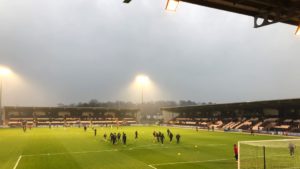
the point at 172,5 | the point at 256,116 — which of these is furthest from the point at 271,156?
the point at 256,116

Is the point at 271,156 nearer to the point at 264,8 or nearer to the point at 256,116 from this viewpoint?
the point at 264,8

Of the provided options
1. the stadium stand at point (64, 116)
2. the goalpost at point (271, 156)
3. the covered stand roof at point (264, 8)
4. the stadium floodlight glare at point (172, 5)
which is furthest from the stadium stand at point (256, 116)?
the stadium floodlight glare at point (172, 5)

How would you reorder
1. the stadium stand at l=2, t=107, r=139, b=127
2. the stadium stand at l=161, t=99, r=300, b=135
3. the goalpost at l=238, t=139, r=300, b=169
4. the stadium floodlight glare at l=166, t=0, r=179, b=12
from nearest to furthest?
the stadium floodlight glare at l=166, t=0, r=179, b=12 → the goalpost at l=238, t=139, r=300, b=169 → the stadium stand at l=161, t=99, r=300, b=135 → the stadium stand at l=2, t=107, r=139, b=127

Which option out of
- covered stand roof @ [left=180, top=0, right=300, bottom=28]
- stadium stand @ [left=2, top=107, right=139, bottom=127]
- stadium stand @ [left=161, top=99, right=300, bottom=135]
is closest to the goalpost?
covered stand roof @ [left=180, top=0, right=300, bottom=28]

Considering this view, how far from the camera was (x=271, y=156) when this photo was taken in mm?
29984

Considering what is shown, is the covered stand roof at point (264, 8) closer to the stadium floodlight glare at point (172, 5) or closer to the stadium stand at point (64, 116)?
the stadium floodlight glare at point (172, 5)

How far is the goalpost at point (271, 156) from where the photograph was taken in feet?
78.9

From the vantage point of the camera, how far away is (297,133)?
59.6 m

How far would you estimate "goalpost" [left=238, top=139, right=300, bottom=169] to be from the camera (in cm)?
2404

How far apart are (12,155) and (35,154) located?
2.30m

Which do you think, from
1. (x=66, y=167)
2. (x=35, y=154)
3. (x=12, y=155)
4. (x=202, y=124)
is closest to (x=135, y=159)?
(x=66, y=167)

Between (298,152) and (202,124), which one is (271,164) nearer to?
(298,152)

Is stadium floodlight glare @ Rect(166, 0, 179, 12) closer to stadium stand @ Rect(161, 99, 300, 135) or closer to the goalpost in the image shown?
the goalpost

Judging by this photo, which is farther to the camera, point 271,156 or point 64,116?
point 64,116
